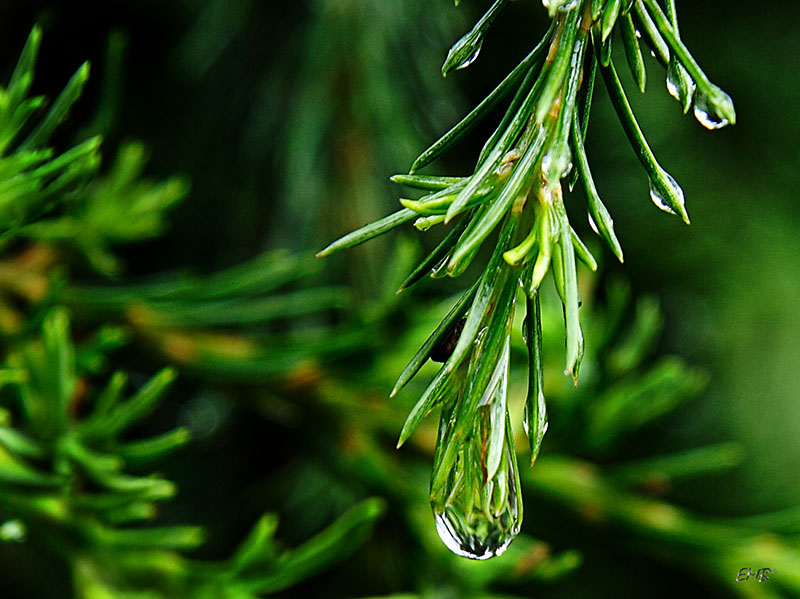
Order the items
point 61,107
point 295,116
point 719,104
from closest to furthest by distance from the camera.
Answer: point 719,104 → point 61,107 → point 295,116

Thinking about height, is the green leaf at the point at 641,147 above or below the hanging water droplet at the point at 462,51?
below

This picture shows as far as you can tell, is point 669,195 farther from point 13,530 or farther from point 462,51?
point 13,530

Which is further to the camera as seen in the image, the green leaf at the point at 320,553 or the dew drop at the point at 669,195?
the green leaf at the point at 320,553

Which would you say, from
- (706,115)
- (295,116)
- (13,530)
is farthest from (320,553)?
(295,116)

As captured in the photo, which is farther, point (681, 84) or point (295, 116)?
point (295, 116)

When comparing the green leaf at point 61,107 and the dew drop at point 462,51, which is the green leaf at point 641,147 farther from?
the green leaf at point 61,107

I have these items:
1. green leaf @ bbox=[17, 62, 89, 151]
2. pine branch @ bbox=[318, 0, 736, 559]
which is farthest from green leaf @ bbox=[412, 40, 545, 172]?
green leaf @ bbox=[17, 62, 89, 151]

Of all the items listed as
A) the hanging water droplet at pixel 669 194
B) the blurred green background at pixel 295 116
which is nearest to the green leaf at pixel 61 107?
the blurred green background at pixel 295 116

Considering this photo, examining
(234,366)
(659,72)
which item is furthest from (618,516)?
(659,72)

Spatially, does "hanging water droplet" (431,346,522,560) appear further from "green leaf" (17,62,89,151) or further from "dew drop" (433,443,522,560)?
"green leaf" (17,62,89,151)
